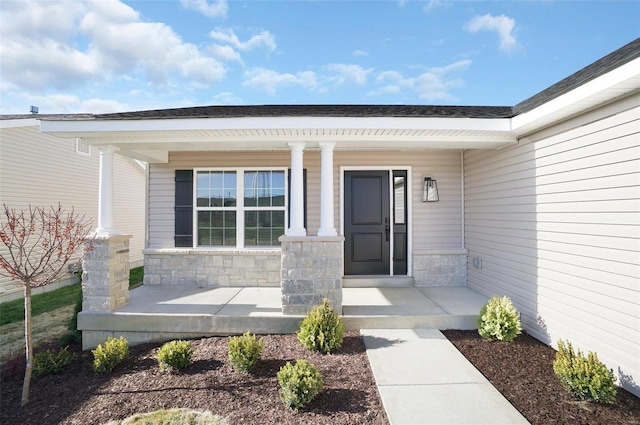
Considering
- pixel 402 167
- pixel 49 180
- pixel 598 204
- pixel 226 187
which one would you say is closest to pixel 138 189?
pixel 49 180

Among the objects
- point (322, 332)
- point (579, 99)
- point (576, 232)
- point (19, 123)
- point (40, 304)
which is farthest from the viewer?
point (19, 123)

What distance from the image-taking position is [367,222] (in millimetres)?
5637

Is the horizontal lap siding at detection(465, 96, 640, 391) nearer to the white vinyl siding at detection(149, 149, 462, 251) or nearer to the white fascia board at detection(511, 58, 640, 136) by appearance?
the white fascia board at detection(511, 58, 640, 136)

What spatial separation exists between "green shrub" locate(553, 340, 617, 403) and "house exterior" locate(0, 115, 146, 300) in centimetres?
927

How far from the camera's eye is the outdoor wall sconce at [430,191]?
5484 mm

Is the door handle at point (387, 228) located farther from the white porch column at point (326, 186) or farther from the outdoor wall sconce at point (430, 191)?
the white porch column at point (326, 186)

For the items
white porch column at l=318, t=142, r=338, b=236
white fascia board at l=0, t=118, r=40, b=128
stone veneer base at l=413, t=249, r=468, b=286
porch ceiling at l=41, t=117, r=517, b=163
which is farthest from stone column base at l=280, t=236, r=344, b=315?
white fascia board at l=0, t=118, r=40, b=128

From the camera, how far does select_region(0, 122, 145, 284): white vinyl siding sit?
22.4ft

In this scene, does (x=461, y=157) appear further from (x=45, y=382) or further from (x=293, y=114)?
(x=45, y=382)

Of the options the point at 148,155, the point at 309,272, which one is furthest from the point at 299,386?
the point at 148,155

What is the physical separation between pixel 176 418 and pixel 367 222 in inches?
161

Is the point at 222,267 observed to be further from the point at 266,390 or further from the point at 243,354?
the point at 266,390

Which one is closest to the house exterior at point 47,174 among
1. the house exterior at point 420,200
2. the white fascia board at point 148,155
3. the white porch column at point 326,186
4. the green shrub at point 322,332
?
the white fascia board at point 148,155

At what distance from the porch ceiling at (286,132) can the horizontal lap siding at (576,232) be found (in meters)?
0.66
